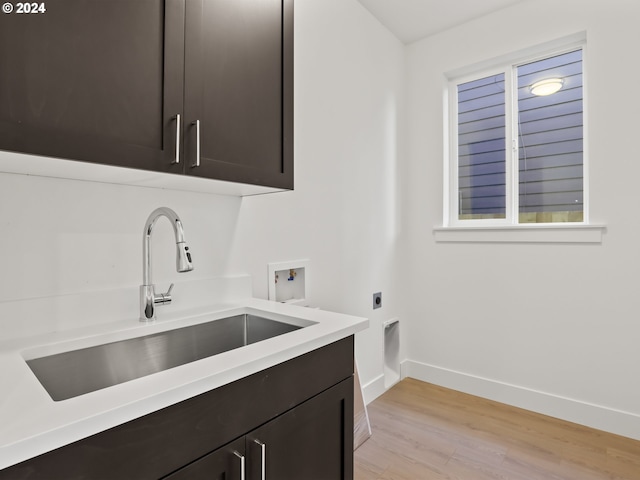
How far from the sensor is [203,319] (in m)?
1.22

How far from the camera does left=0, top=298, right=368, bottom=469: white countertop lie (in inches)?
20.6

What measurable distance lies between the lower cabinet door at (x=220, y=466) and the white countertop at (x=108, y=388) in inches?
5.9

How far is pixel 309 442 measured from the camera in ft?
3.29

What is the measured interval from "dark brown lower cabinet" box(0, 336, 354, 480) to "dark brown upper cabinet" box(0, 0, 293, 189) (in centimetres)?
58

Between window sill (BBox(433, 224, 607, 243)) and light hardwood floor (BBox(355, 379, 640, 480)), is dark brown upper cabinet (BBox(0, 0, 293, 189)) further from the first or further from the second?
window sill (BBox(433, 224, 607, 243))

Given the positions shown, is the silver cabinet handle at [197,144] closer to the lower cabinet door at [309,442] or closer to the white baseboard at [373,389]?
the lower cabinet door at [309,442]

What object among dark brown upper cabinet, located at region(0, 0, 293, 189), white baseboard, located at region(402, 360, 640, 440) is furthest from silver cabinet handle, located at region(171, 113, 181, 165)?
white baseboard, located at region(402, 360, 640, 440)

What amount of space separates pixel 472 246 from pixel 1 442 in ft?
8.36

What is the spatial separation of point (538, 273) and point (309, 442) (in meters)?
1.93

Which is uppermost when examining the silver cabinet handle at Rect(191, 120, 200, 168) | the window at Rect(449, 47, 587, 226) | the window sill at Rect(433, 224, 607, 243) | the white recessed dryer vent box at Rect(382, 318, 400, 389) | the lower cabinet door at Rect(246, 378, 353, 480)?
the window at Rect(449, 47, 587, 226)

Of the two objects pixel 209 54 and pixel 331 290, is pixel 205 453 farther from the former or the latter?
pixel 331 290

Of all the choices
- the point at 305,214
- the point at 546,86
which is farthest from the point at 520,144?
the point at 305,214

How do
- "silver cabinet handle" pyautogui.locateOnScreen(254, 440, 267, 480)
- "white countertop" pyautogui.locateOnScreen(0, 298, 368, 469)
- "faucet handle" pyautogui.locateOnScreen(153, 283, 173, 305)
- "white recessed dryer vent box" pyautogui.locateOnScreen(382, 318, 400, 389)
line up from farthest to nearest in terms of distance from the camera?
"white recessed dryer vent box" pyautogui.locateOnScreen(382, 318, 400, 389)
"faucet handle" pyautogui.locateOnScreen(153, 283, 173, 305)
"silver cabinet handle" pyautogui.locateOnScreen(254, 440, 267, 480)
"white countertop" pyautogui.locateOnScreen(0, 298, 368, 469)

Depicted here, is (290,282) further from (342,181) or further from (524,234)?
(524,234)
